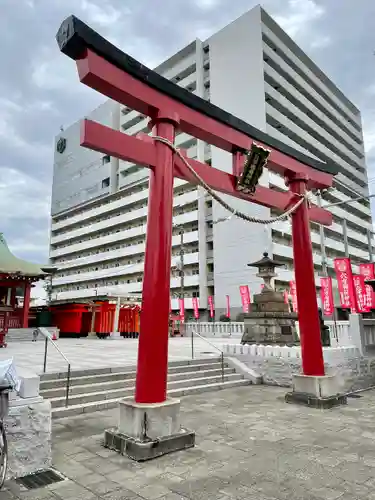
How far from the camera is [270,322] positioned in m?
14.5

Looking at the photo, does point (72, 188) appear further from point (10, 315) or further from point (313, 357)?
point (313, 357)

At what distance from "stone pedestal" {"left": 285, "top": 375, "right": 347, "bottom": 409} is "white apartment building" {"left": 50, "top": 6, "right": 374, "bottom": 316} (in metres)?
24.5

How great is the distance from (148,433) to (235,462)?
1.17 meters

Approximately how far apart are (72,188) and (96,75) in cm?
6172

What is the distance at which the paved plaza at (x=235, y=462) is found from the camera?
3516 mm

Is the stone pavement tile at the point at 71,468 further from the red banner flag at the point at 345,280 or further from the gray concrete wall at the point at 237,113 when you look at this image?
the gray concrete wall at the point at 237,113

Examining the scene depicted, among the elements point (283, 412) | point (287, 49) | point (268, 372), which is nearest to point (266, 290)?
point (268, 372)

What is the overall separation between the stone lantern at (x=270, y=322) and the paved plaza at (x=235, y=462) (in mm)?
7598

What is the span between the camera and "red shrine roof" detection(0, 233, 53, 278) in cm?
2141

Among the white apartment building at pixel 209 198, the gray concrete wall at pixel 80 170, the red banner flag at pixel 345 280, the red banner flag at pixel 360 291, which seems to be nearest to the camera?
the red banner flag at pixel 345 280

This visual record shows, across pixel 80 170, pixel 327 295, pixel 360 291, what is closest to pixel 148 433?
pixel 360 291

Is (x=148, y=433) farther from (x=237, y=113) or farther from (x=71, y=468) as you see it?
(x=237, y=113)

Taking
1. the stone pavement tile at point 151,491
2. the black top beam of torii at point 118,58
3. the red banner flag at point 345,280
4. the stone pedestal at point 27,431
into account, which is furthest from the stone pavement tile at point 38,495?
the red banner flag at point 345,280

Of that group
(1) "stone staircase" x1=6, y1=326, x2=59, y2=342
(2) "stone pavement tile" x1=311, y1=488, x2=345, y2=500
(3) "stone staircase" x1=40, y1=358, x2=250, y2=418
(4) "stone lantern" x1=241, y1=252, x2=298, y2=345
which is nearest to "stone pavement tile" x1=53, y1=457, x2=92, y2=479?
(3) "stone staircase" x1=40, y1=358, x2=250, y2=418
